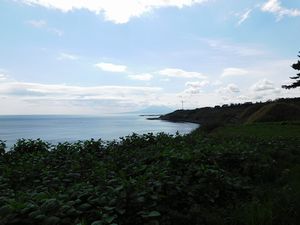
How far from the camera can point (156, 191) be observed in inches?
257

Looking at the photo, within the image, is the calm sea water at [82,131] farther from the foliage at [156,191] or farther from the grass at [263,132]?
the foliage at [156,191]

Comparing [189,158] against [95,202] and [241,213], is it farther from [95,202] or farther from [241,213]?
[95,202]

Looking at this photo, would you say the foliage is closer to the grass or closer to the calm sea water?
the grass

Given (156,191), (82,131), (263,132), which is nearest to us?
(156,191)

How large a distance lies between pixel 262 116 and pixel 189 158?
37539mm

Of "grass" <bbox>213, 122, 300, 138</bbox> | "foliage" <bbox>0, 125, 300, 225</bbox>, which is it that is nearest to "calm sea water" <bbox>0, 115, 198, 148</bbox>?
"grass" <bbox>213, 122, 300, 138</bbox>

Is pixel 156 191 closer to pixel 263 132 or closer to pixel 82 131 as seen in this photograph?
pixel 263 132

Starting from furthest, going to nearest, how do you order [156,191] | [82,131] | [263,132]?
[82,131], [263,132], [156,191]

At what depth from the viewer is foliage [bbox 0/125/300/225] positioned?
5293mm

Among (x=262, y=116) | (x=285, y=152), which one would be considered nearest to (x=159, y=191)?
(x=285, y=152)

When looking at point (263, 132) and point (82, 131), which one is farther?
point (82, 131)

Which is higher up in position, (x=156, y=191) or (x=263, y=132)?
(x=263, y=132)

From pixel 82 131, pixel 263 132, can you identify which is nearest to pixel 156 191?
pixel 263 132

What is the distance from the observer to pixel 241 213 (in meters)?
6.62
